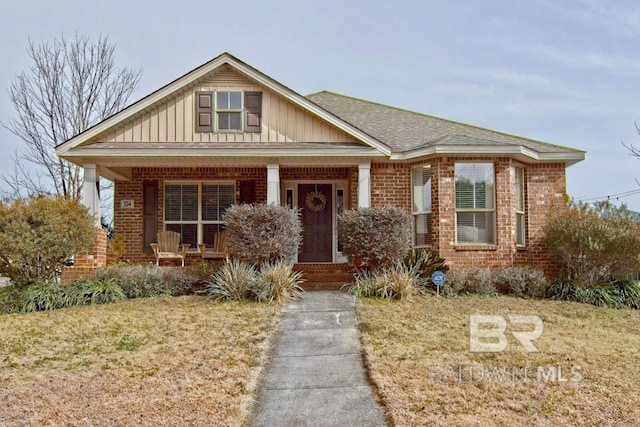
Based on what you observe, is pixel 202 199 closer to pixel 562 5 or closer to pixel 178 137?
pixel 178 137

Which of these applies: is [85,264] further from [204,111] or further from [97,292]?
[204,111]

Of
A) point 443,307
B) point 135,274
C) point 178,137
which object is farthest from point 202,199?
point 443,307

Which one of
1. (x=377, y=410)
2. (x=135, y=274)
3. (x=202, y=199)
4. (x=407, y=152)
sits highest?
(x=407, y=152)

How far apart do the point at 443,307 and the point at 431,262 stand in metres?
1.87

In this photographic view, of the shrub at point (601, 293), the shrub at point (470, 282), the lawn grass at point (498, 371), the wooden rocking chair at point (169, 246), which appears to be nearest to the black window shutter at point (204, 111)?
the wooden rocking chair at point (169, 246)

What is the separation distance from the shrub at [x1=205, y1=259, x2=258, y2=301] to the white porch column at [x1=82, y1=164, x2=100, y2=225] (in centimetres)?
325

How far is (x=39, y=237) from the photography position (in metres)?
11.0

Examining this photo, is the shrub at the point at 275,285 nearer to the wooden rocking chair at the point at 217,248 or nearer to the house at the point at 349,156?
the house at the point at 349,156

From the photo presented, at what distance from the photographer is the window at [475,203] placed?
1278 cm

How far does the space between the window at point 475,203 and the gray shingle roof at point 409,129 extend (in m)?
0.67

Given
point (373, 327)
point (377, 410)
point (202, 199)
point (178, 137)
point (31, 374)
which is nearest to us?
point (377, 410)

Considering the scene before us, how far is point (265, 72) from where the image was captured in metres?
13.0

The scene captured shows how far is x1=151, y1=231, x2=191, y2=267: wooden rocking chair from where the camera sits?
43.5ft

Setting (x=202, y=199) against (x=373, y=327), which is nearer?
(x=373, y=327)
